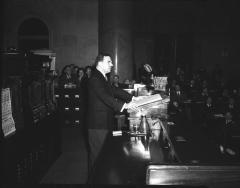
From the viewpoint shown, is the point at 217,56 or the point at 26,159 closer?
the point at 26,159

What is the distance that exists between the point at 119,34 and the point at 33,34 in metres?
3.34

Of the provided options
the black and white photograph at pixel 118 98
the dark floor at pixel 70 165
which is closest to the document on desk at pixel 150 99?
the black and white photograph at pixel 118 98

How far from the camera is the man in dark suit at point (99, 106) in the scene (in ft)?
12.6

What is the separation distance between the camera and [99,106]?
13.0ft

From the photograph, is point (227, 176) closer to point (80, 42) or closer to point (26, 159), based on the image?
point (26, 159)

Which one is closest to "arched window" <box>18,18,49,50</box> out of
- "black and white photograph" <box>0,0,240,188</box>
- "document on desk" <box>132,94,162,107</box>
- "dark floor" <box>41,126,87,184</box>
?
"black and white photograph" <box>0,0,240,188</box>

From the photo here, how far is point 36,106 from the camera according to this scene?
14.0ft

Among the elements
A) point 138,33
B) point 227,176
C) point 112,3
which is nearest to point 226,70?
point 138,33

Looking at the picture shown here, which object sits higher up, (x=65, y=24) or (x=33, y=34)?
(x=65, y=24)

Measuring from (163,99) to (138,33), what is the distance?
9.63m

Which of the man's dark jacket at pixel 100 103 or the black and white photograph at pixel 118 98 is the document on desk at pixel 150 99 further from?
the man's dark jacket at pixel 100 103

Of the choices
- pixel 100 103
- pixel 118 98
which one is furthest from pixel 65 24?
pixel 100 103

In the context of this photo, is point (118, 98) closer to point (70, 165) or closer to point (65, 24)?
point (70, 165)

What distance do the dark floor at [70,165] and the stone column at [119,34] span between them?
3641 mm
